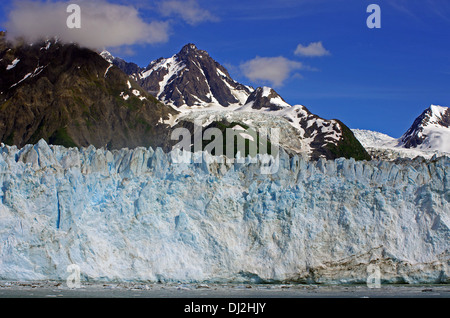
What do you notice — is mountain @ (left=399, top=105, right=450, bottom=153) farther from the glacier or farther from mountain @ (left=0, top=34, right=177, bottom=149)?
the glacier

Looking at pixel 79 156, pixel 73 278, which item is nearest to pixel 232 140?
pixel 79 156

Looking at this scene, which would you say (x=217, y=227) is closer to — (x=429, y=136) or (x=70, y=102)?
(x=70, y=102)

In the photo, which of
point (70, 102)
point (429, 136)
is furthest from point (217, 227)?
point (429, 136)

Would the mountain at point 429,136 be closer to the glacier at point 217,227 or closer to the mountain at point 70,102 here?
the mountain at point 70,102

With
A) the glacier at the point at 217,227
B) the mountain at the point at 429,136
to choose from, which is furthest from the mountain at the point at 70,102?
the mountain at the point at 429,136

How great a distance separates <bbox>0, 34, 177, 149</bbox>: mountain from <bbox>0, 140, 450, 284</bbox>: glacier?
7828cm

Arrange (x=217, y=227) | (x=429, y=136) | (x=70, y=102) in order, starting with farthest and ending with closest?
(x=429, y=136) < (x=70, y=102) < (x=217, y=227)

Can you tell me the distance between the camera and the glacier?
1451 inches

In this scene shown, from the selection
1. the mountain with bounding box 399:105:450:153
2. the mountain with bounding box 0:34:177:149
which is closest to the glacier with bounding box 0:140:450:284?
the mountain with bounding box 0:34:177:149

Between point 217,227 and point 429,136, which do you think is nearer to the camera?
point 217,227

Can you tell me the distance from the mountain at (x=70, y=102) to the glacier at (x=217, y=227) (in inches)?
3082

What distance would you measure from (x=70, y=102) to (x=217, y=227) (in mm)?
94214

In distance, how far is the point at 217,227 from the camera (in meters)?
38.6
